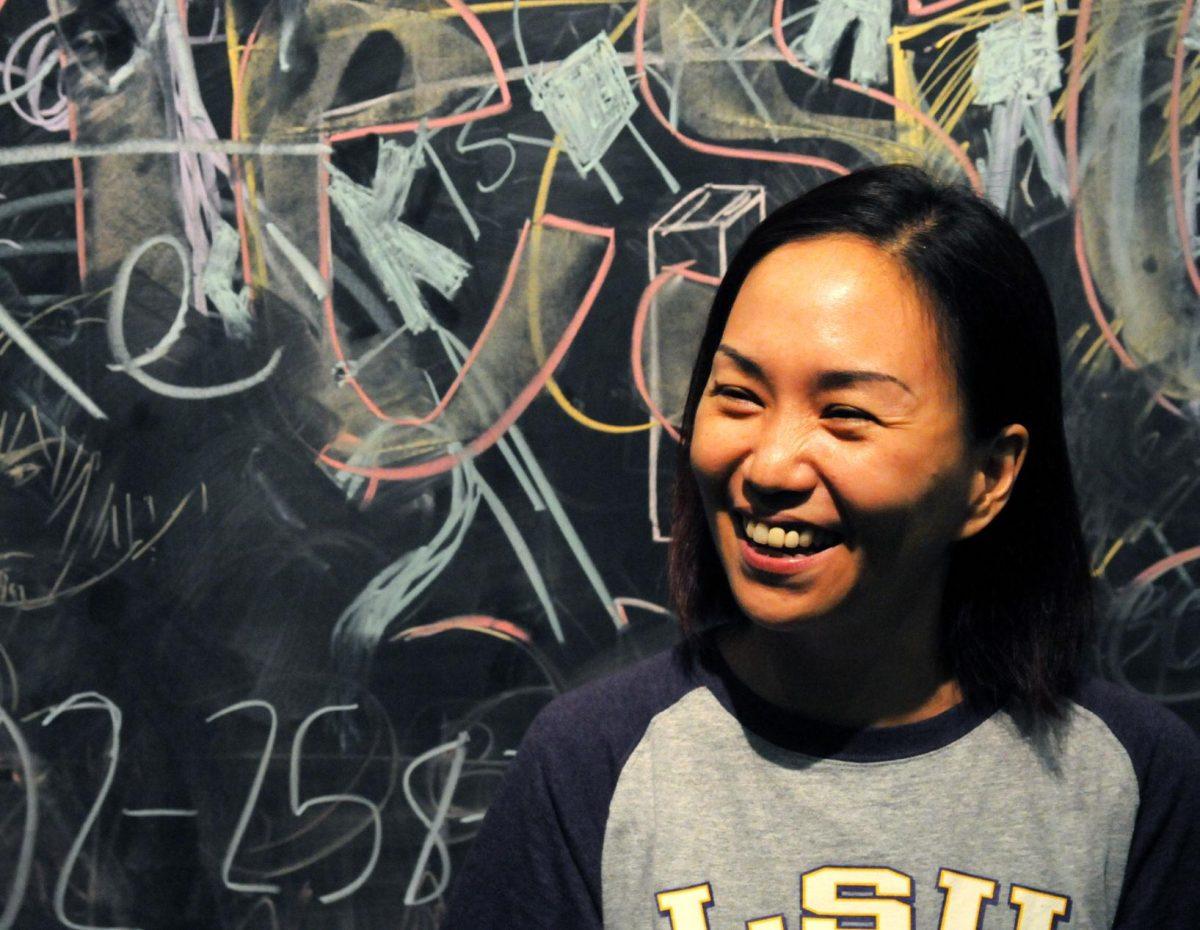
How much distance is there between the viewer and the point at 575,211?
1.94 metres

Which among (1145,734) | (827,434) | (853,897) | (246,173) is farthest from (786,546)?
(246,173)

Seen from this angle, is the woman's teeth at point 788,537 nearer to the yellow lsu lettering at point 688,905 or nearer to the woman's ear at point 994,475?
the woman's ear at point 994,475

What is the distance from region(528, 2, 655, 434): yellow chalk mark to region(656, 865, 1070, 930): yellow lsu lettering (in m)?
0.82

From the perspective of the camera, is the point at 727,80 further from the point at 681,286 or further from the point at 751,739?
the point at 751,739

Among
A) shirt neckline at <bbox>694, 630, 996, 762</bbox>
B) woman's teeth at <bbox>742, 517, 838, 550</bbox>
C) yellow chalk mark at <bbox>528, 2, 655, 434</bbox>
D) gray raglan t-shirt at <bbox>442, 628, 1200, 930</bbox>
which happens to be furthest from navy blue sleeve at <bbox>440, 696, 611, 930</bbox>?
yellow chalk mark at <bbox>528, 2, 655, 434</bbox>

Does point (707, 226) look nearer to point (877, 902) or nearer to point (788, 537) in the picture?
point (788, 537)

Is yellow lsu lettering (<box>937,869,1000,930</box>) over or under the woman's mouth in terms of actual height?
under

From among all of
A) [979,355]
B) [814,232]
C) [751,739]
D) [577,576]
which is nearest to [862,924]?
[751,739]

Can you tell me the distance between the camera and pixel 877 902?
128 cm

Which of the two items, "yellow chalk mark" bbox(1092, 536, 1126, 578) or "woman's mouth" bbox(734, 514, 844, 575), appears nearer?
"woman's mouth" bbox(734, 514, 844, 575)

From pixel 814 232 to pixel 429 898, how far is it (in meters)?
1.18

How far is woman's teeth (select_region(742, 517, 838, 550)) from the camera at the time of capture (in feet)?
4.10

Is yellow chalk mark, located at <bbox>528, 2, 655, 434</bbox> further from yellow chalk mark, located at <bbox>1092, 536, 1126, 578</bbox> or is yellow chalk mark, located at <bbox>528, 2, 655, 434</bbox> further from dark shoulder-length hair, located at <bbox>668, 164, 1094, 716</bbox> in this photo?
yellow chalk mark, located at <bbox>1092, 536, 1126, 578</bbox>

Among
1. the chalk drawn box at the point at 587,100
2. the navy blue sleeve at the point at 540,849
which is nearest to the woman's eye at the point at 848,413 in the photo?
the navy blue sleeve at the point at 540,849
